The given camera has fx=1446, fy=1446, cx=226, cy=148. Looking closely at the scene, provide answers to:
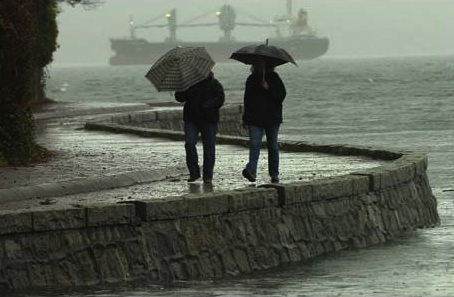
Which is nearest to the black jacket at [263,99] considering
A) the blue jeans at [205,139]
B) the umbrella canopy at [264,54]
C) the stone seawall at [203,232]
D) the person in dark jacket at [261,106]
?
the person in dark jacket at [261,106]

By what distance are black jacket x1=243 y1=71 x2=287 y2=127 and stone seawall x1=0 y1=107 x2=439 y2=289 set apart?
48.1 inches

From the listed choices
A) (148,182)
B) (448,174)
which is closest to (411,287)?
(148,182)

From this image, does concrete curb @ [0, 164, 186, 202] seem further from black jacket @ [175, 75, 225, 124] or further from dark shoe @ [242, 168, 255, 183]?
dark shoe @ [242, 168, 255, 183]

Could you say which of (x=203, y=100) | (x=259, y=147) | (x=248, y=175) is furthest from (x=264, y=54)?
(x=248, y=175)

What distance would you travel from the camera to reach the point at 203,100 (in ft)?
55.5

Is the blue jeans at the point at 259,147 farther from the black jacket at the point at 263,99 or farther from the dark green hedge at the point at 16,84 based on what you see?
the dark green hedge at the point at 16,84

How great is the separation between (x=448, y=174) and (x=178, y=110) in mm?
7507

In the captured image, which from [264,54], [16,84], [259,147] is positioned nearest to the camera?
[264,54]

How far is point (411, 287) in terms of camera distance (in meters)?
14.2

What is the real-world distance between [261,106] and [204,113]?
692 millimetres

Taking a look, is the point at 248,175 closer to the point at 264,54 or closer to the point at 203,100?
the point at 203,100

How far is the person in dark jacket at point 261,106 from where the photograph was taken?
17031 mm

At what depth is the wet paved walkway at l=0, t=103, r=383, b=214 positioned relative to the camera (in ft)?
52.2

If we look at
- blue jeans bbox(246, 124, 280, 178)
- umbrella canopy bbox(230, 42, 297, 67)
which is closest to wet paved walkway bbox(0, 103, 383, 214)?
blue jeans bbox(246, 124, 280, 178)
